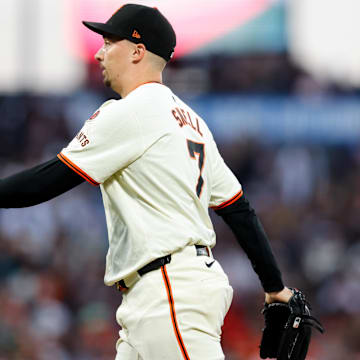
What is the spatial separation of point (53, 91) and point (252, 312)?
6.06 meters

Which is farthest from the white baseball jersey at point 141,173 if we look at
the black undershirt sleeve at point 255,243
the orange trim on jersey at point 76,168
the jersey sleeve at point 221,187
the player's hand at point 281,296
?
the player's hand at point 281,296

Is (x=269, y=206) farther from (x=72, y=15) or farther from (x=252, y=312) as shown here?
(x=72, y=15)

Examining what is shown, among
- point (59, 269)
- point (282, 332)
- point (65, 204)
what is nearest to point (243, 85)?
point (65, 204)

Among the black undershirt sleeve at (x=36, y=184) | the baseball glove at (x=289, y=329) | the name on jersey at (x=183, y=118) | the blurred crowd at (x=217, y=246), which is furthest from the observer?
Result: the blurred crowd at (x=217, y=246)

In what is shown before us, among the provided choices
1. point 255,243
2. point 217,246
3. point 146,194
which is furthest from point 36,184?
point 217,246

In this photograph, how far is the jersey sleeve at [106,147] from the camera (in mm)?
2887

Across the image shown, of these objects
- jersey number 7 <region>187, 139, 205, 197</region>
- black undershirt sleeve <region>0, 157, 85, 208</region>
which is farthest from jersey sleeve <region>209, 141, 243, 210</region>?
black undershirt sleeve <region>0, 157, 85, 208</region>

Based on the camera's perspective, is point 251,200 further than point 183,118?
Yes

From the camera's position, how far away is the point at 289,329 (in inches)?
131

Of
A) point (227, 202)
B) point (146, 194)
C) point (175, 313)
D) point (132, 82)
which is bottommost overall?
point (175, 313)

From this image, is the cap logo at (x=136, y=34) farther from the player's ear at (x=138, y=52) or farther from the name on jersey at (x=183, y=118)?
the name on jersey at (x=183, y=118)

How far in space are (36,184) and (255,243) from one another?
1.02m

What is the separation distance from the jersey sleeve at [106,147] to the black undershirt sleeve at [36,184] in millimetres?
35

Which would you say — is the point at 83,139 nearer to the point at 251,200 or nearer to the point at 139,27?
the point at 139,27
